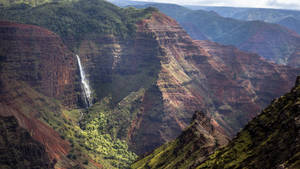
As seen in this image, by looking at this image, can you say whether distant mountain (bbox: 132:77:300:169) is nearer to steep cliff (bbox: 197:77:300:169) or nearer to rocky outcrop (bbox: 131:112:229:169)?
steep cliff (bbox: 197:77:300:169)

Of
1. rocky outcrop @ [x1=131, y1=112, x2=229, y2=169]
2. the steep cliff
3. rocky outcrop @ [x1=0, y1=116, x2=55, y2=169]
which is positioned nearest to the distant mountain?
the steep cliff

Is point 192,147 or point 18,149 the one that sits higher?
point 192,147

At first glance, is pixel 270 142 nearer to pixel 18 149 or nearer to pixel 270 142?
pixel 270 142

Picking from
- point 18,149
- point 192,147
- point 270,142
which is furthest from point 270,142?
point 18,149

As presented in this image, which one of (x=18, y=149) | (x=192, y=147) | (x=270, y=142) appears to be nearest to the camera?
(x=270, y=142)

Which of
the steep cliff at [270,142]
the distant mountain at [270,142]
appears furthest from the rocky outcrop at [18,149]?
the steep cliff at [270,142]

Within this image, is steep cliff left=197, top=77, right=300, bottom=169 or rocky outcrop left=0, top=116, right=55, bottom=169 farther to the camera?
rocky outcrop left=0, top=116, right=55, bottom=169
